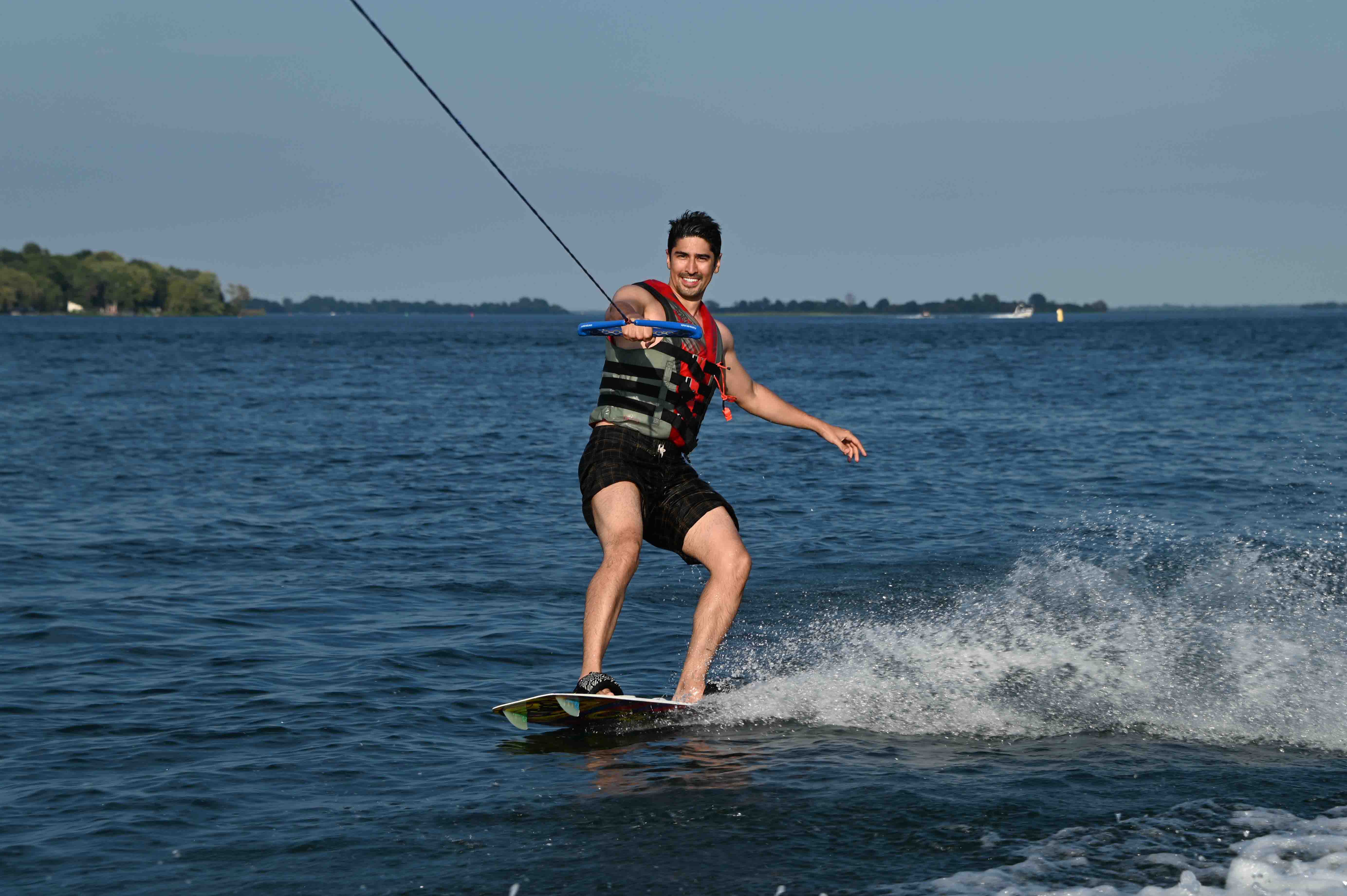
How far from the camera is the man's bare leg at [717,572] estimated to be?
21.3 feet

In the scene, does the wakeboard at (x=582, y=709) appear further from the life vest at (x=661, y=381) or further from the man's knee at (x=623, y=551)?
the life vest at (x=661, y=381)

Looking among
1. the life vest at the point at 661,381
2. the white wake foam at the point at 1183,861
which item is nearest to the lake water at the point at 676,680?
the white wake foam at the point at 1183,861

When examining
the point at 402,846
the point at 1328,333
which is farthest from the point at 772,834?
the point at 1328,333

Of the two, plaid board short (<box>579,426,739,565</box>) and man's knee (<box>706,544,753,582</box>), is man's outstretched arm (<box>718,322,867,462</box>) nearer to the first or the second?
plaid board short (<box>579,426,739,565</box>)

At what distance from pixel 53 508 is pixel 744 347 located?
83.9 meters

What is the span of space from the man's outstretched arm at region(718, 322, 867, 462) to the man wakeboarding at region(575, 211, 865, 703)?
8cm

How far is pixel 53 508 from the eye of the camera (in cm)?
1475

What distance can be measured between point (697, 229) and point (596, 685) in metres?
2.31

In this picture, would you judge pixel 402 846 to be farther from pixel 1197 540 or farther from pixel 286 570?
pixel 1197 540

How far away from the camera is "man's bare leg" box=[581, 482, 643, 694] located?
21.0 ft

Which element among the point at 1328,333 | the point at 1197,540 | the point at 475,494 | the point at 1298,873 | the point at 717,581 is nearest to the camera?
the point at 1298,873

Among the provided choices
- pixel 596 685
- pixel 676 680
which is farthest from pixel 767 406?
pixel 596 685

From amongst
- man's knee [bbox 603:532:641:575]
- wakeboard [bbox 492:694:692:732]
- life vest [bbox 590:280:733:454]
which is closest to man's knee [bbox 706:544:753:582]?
man's knee [bbox 603:532:641:575]

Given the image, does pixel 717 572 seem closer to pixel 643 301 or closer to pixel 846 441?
pixel 846 441
